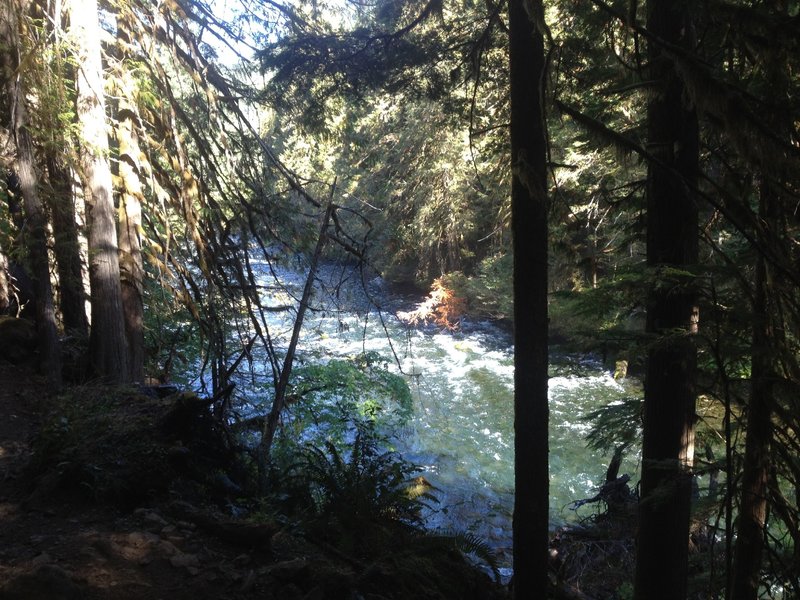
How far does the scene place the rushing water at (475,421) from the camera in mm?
9633

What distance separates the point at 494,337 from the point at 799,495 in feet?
54.9

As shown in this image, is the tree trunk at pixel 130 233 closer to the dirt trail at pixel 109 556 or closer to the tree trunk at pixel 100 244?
the tree trunk at pixel 100 244

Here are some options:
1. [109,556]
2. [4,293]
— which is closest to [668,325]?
[109,556]

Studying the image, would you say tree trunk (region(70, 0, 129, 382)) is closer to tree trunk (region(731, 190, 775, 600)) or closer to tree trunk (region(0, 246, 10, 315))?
tree trunk (region(0, 246, 10, 315))

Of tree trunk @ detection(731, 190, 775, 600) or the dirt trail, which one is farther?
tree trunk @ detection(731, 190, 775, 600)

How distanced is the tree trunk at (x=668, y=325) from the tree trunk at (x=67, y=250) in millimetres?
7042

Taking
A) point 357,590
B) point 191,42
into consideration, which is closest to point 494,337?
point 191,42

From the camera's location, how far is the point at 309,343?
16984 millimetres

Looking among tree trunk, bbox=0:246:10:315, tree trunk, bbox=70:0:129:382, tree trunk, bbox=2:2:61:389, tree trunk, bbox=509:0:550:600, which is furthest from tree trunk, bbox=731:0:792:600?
tree trunk, bbox=0:246:10:315

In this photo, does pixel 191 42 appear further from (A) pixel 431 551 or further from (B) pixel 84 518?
(A) pixel 431 551

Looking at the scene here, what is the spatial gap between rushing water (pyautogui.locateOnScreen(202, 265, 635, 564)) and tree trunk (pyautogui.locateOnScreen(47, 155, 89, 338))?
317cm

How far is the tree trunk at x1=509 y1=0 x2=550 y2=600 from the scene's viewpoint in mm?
3986

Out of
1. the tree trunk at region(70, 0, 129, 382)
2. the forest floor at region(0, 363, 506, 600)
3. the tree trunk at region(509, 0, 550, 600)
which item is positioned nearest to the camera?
the forest floor at region(0, 363, 506, 600)

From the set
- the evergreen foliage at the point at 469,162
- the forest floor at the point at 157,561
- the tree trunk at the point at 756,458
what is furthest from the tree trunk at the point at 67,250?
the tree trunk at the point at 756,458
